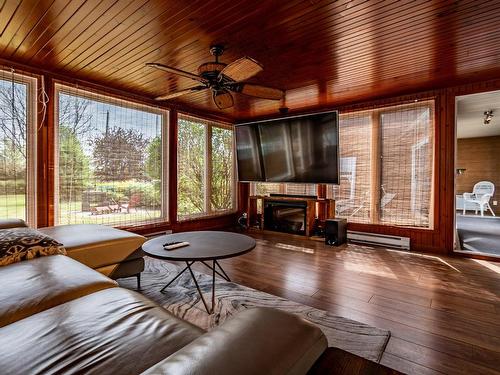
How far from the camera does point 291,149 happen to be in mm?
4734

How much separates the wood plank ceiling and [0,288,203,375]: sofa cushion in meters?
2.11

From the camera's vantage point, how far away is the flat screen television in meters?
4.29

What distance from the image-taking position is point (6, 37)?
2.52 metres

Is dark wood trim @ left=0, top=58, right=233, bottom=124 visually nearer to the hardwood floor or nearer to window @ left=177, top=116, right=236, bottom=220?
window @ left=177, top=116, right=236, bottom=220

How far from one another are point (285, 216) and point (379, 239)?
1.64 m

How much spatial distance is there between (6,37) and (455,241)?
19.3 feet

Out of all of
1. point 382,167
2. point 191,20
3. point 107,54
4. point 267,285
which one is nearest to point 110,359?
point 267,285

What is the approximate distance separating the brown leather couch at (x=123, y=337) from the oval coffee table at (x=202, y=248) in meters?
0.65

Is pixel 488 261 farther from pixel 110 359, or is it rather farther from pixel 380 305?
pixel 110 359

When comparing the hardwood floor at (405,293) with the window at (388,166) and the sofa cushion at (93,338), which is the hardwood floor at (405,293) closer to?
the window at (388,166)

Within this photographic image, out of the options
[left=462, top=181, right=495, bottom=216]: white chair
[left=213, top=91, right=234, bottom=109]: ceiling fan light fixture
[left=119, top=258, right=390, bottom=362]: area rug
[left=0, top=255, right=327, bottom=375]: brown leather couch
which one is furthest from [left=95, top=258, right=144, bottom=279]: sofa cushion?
[left=462, top=181, right=495, bottom=216]: white chair

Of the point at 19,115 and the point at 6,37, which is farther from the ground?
the point at 6,37

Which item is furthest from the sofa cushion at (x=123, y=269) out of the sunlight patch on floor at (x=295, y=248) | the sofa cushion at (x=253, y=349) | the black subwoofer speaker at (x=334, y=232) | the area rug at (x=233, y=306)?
the black subwoofer speaker at (x=334, y=232)

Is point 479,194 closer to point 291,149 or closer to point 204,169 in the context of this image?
point 291,149
